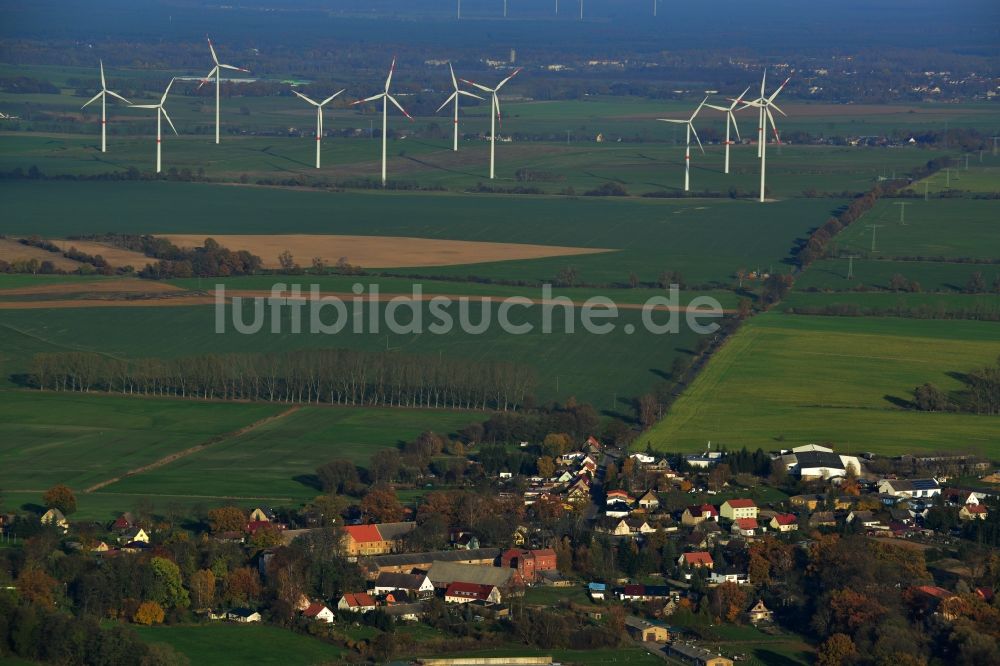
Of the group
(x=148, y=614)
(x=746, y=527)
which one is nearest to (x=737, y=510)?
(x=746, y=527)

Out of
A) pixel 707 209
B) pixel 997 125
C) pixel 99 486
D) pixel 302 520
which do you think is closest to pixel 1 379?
pixel 99 486

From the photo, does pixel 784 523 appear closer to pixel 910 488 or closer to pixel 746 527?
pixel 746 527

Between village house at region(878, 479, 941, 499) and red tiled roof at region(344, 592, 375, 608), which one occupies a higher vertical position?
village house at region(878, 479, 941, 499)

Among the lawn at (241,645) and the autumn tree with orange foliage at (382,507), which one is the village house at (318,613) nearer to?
the lawn at (241,645)

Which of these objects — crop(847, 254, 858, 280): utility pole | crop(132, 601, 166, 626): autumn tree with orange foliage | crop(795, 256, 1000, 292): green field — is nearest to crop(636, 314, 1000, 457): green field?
crop(795, 256, 1000, 292): green field

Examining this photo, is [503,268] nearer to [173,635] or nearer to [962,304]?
[962,304]

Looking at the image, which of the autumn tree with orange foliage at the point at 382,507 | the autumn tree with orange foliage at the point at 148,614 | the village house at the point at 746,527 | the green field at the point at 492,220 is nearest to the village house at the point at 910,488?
the village house at the point at 746,527

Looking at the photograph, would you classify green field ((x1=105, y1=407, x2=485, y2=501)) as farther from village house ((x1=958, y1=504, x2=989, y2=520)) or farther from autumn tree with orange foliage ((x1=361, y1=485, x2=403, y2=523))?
village house ((x1=958, y1=504, x2=989, y2=520))
